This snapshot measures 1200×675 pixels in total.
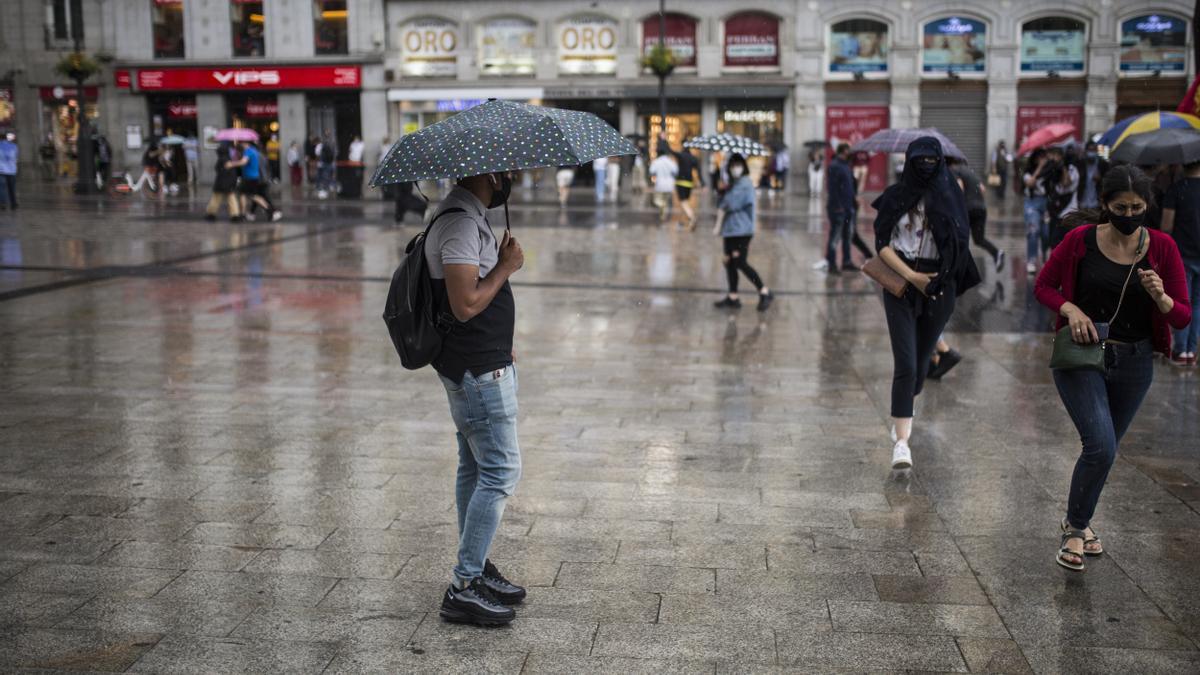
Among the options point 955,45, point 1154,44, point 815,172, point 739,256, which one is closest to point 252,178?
point 739,256

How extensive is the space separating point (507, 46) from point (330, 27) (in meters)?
6.27

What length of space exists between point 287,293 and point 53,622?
8.99m

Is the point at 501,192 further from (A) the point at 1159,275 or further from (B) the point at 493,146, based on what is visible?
(A) the point at 1159,275

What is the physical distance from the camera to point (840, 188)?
14.7 m

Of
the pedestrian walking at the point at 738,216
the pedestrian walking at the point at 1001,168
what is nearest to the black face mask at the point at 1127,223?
the pedestrian walking at the point at 738,216

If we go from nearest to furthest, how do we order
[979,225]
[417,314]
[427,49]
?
[417,314] → [979,225] → [427,49]

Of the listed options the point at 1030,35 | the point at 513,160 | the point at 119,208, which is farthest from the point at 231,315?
the point at 1030,35

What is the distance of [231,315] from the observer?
37.3 feet

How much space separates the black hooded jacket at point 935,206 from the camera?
20.6 feet

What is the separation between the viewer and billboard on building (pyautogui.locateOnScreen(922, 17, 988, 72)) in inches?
1481

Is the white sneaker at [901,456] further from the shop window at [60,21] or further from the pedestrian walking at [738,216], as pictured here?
the shop window at [60,21]

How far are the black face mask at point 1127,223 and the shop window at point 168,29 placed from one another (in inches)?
1621

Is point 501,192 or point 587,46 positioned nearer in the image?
point 501,192

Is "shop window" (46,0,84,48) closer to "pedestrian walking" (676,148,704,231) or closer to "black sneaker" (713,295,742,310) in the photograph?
"pedestrian walking" (676,148,704,231)
